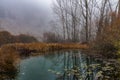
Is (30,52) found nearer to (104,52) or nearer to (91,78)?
(104,52)

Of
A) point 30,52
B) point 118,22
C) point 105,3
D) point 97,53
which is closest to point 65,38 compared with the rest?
point 105,3

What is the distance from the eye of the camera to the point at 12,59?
44.2ft

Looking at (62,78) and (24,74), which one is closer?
(62,78)

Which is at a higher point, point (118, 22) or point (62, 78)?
point (118, 22)

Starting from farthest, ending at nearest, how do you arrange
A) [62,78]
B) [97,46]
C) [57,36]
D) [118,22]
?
[57,36] < [97,46] < [118,22] < [62,78]

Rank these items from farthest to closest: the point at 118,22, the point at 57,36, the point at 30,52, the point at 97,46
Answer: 1. the point at 57,36
2. the point at 30,52
3. the point at 97,46
4. the point at 118,22

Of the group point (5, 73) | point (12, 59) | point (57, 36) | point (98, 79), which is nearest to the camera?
point (98, 79)

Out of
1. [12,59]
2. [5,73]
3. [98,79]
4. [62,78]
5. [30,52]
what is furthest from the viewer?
[30,52]

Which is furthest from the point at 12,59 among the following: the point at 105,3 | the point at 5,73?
the point at 105,3

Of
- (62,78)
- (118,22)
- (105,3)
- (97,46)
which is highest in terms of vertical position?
(105,3)

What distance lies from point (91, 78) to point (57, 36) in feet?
137

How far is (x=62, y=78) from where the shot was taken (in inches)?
441

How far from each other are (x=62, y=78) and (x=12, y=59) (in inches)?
135

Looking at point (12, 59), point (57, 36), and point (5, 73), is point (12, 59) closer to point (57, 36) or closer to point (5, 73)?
point (5, 73)
